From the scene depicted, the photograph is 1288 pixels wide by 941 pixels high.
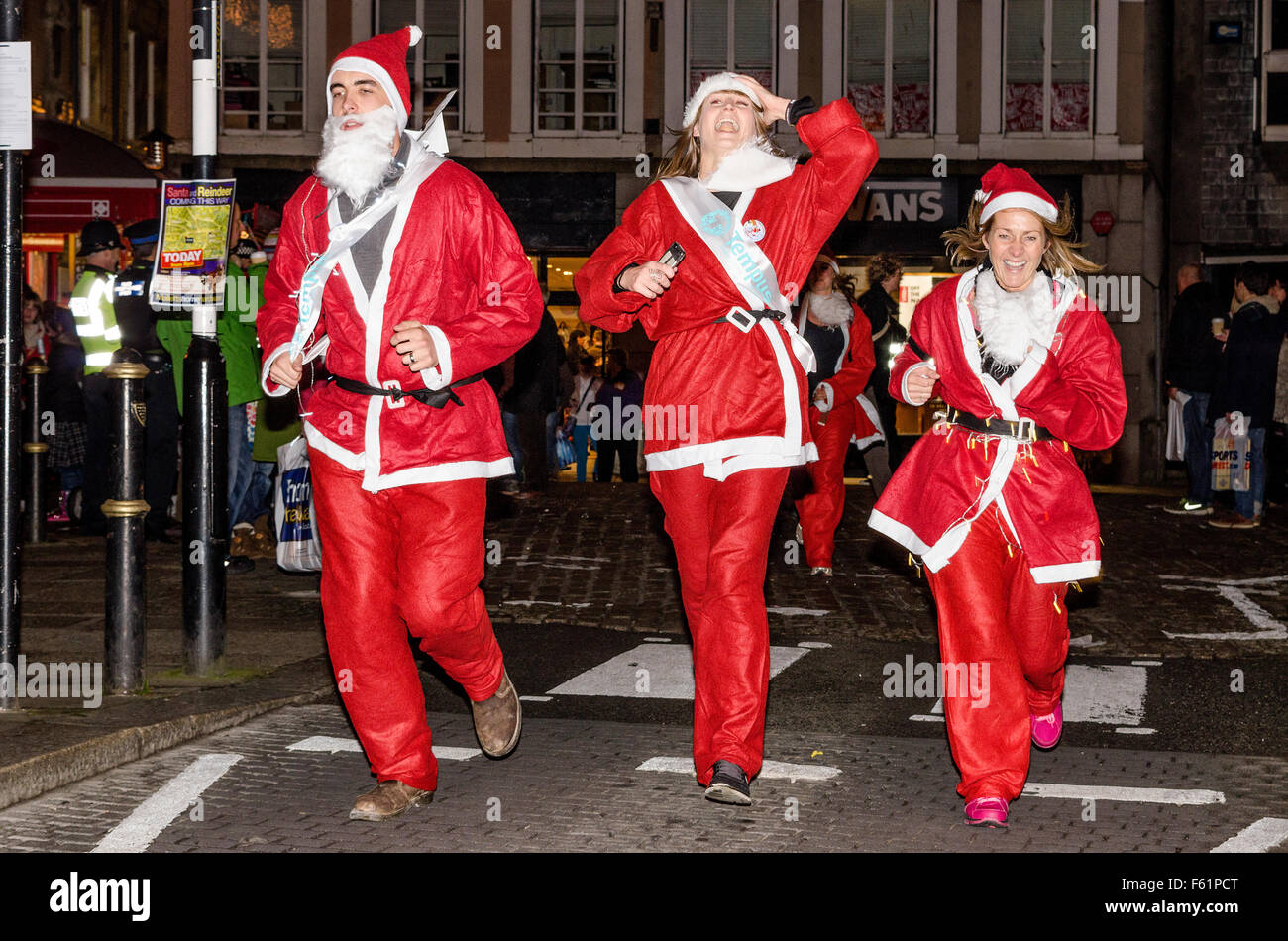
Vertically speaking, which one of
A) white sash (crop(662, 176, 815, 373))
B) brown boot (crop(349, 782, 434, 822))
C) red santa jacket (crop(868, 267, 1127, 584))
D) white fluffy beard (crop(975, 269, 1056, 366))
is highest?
white sash (crop(662, 176, 815, 373))

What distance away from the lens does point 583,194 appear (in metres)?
24.1

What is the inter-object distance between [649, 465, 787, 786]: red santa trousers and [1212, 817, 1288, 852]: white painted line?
141 centimetres

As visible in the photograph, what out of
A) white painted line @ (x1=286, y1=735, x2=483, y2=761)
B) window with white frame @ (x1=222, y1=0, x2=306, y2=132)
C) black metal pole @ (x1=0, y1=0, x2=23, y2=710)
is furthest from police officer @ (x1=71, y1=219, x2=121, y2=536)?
window with white frame @ (x1=222, y1=0, x2=306, y2=132)

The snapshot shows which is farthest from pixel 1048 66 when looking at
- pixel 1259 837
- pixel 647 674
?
pixel 1259 837

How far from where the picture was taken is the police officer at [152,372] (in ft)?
37.0

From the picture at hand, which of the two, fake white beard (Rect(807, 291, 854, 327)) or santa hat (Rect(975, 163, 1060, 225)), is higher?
santa hat (Rect(975, 163, 1060, 225))

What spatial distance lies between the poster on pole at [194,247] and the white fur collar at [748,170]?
8.26 ft

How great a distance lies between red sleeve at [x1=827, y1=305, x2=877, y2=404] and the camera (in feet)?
33.2

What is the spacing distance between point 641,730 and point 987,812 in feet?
5.58

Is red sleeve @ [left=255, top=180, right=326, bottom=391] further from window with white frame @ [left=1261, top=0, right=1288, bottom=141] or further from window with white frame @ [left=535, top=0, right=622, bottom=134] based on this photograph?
window with white frame @ [left=1261, top=0, right=1288, bottom=141]

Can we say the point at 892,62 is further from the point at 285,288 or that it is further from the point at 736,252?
the point at 285,288

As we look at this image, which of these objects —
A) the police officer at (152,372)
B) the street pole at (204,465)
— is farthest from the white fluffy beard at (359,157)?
the police officer at (152,372)

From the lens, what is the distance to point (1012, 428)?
17.3ft
